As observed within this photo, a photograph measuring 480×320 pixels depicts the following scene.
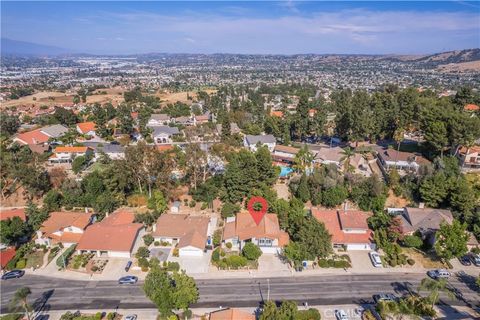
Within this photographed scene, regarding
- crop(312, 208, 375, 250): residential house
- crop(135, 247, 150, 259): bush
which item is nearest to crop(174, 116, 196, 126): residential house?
crop(312, 208, 375, 250): residential house

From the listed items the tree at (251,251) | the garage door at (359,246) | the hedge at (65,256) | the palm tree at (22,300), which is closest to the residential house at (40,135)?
the hedge at (65,256)

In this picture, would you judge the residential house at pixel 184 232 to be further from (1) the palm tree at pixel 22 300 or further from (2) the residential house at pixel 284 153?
(2) the residential house at pixel 284 153

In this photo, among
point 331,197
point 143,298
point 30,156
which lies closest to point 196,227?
point 143,298

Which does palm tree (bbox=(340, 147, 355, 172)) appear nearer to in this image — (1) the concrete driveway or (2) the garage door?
(2) the garage door

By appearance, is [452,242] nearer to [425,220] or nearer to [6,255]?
[425,220]

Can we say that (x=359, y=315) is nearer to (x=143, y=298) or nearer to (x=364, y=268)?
(x=364, y=268)

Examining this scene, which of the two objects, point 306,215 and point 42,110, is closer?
point 306,215
